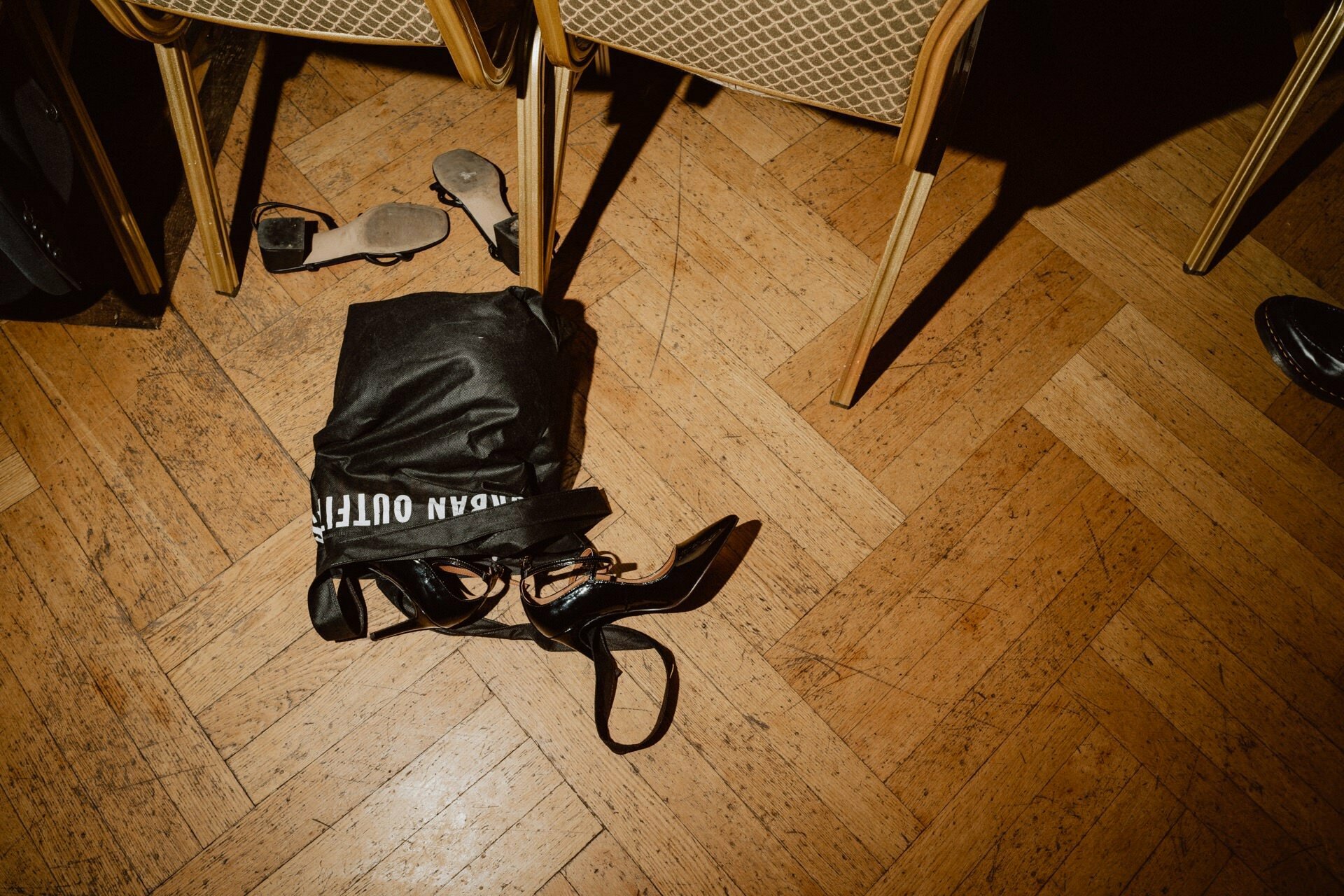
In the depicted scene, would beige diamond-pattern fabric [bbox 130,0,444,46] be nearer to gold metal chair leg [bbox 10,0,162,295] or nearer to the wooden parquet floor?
gold metal chair leg [bbox 10,0,162,295]

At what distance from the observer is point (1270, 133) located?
110 centimetres

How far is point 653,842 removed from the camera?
947mm

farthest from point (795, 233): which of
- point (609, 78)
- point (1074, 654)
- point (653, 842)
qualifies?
point (653, 842)

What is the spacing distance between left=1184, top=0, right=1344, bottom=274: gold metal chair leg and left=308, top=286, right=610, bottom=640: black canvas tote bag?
1050mm

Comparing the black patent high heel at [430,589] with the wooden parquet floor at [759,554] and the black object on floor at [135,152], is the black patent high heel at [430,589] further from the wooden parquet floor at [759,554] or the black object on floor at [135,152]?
the black object on floor at [135,152]

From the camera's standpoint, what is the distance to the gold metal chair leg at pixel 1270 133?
3.28 feet

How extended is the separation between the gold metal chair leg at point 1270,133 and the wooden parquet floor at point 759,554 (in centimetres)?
6

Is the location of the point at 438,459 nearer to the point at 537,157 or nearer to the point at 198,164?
the point at 537,157

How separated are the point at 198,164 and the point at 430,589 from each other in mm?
689

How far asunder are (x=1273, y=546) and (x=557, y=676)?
3.33ft

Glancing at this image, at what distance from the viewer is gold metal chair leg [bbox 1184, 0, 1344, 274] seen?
1.00 m

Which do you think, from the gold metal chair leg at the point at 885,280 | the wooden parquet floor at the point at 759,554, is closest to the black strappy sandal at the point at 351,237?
the wooden parquet floor at the point at 759,554

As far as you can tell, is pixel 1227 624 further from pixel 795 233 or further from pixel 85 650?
pixel 85 650

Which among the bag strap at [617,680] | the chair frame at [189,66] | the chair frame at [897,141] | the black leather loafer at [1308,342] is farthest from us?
the black leather loafer at [1308,342]
